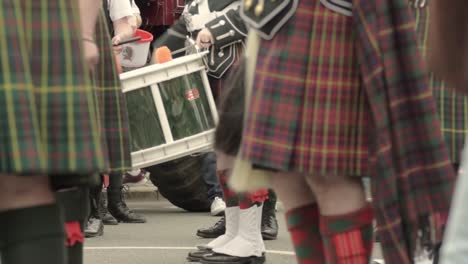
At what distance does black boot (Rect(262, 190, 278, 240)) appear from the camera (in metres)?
6.18

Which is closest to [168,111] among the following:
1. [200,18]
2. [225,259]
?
[200,18]

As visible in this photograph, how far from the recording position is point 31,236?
7.80 feet

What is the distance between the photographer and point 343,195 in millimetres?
3021

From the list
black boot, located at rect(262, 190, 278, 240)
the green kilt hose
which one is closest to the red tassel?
the green kilt hose

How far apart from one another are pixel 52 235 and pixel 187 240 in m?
3.92

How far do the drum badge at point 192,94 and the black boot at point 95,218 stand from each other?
97cm

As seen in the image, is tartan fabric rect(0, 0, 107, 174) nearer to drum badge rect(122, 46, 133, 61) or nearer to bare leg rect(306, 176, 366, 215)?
bare leg rect(306, 176, 366, 215)

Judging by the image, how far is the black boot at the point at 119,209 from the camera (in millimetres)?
7484

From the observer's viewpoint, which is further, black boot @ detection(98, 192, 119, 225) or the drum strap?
black boot @ detection(98, 192, 119, 225)

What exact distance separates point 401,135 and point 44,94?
0.92m

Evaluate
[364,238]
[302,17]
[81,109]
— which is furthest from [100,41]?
[81,109]

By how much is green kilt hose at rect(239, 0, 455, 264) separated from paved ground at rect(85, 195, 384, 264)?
2417 mm

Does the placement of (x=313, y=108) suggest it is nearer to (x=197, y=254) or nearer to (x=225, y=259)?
(x=225, y=259)

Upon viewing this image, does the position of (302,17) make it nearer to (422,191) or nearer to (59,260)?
(422,191)
